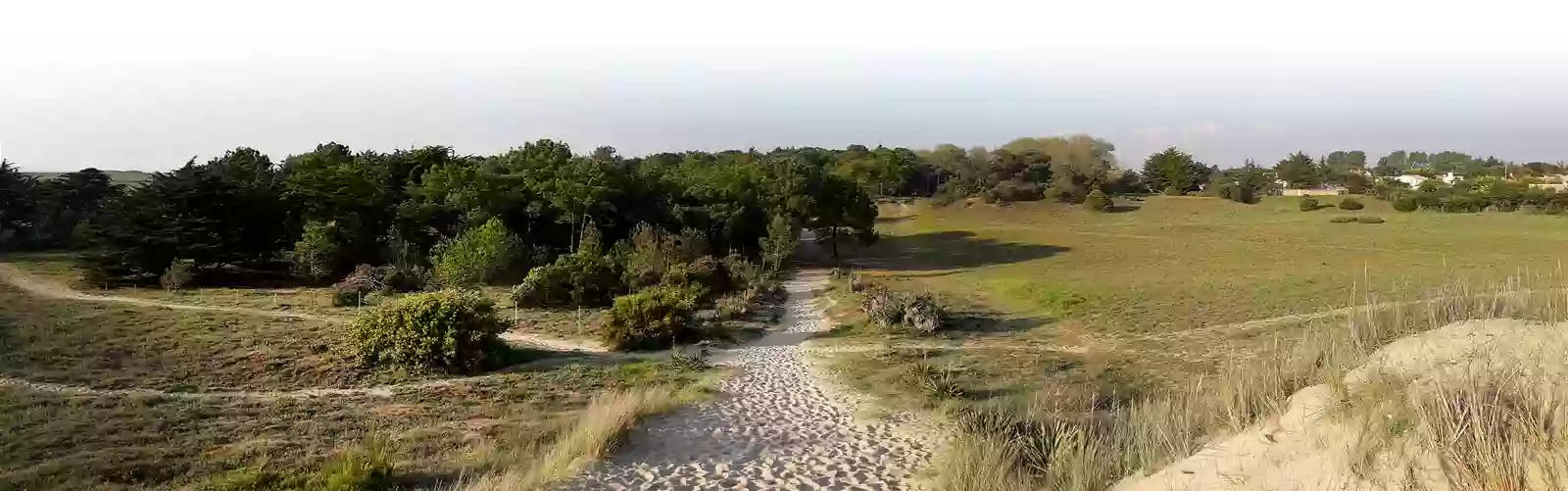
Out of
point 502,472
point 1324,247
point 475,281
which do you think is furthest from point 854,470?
point 1324,247

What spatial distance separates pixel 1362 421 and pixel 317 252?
34574mm

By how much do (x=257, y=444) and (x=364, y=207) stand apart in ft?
92.5

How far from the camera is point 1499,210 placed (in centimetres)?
5244

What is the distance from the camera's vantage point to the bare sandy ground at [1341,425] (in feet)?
15.1

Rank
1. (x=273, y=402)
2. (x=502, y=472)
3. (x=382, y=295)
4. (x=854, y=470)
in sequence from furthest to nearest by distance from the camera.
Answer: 1. (x=382, y=295)
2. (x=273, y=402)
3. (x=854, y=470)
4. (x=502, y=472)

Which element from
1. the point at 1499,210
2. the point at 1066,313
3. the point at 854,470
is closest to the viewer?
the point at 854,470

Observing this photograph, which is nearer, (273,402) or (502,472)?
(502,472)

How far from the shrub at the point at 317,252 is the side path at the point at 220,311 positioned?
5.89 meters

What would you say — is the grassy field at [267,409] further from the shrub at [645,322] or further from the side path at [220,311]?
the shrub at [645,322]

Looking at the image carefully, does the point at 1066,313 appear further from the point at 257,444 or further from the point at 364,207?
the point at 364,207

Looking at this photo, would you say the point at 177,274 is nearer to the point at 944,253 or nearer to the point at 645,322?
the point at 645,322

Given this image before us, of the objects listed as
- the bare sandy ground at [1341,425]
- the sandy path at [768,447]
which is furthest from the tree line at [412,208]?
the bare sandy ground at [1341,425]

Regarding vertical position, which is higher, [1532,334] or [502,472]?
[1532,334]

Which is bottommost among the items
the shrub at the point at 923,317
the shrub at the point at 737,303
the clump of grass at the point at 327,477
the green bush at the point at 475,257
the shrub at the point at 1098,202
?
the shrub at the point at 737,303
